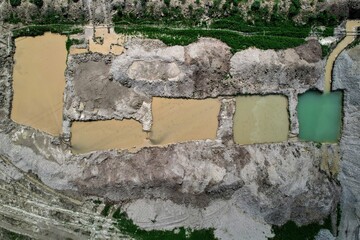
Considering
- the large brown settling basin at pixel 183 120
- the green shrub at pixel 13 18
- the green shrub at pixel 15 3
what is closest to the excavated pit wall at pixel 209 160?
the large brown settling basin at pixel 183 120

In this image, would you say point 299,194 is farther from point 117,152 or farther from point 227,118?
point 117,152

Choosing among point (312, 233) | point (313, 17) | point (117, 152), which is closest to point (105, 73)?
point (117, 152)

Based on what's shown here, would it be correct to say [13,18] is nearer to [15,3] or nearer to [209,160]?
[15,3]

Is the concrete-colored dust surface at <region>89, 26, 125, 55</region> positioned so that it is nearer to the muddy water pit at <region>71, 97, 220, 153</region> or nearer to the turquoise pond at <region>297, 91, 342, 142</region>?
the muddy water pit at <region>71, 97, 220, 153</region>

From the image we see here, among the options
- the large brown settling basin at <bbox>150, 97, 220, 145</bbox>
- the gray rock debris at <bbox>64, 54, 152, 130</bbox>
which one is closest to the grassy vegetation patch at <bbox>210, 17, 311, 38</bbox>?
the large brown settling basin at <bbox>150, 97, 220, 145</bbox>

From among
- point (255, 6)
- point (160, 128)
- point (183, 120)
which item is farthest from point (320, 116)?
point (160, 128)

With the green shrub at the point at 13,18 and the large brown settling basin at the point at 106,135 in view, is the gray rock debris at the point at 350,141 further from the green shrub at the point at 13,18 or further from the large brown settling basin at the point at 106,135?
the green shrub at the point at 13,18
